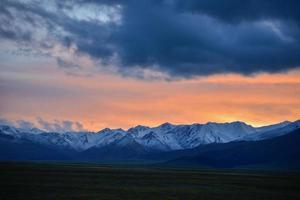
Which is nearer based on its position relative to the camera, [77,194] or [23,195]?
[23,195]

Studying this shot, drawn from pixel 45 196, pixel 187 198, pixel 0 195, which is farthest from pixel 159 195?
pixel 0 195

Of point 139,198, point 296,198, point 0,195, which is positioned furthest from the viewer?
point 296,198

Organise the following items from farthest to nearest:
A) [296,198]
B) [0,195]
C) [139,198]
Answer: [296,198], [139,198], [0,195]

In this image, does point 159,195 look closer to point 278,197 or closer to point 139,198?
point 139,198

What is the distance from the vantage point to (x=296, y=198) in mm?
64125

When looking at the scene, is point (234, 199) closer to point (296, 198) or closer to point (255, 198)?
point (255, 198)

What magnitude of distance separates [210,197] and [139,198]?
10915 millimetres

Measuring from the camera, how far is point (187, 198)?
6131 cm

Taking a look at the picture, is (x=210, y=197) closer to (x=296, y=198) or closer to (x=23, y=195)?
(x=296, y=198)

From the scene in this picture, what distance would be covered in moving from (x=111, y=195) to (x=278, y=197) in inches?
932

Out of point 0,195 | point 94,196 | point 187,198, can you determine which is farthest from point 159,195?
point 0,195

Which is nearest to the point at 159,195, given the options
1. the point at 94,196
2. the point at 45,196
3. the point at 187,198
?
the point at 187,198

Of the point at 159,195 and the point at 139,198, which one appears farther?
the point at 159,195

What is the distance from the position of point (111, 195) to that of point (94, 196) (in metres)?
3.11
